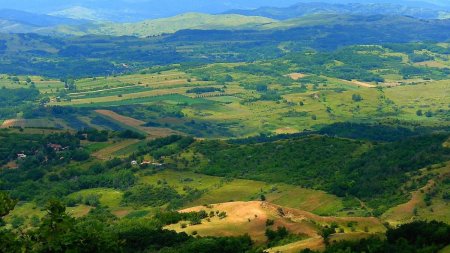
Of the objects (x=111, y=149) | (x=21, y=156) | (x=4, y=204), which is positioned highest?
(x=4, y=204)

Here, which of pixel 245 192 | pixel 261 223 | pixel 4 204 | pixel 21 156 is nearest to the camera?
pixel 4 204

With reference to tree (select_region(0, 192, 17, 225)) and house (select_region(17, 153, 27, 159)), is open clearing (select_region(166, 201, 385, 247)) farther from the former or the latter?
house (select_region(17, 153, 27, 159))

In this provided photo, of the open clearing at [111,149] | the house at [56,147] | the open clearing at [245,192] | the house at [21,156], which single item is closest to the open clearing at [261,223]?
the open clearing at [245,192]

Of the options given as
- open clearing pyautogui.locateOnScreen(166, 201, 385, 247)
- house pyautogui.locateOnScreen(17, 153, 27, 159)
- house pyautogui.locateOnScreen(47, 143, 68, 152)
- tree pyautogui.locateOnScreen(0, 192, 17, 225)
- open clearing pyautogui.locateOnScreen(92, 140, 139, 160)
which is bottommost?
open clearing pyautogui.locateOnScreen(92, 140, 139, 160)

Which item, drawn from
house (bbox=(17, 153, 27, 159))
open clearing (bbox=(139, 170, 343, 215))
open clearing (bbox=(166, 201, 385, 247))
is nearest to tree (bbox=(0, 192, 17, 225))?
open clearing (bbox=(166, 201, 385, 247))

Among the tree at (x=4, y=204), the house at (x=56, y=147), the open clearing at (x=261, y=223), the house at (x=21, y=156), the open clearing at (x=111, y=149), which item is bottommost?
the open clearing at (x=111, y=149)

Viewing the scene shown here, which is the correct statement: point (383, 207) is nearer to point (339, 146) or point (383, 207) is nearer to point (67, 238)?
point (339, 146)

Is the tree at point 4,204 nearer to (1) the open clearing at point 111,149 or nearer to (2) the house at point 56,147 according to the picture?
(1) the open clearing at point 111,149

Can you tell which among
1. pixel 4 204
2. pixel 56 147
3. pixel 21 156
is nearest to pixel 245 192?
pixel 56 147

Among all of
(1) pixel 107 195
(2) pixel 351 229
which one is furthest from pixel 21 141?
(2) pixel 351 229

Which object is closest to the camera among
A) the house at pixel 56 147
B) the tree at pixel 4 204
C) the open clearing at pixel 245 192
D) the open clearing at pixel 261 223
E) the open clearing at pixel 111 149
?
the tree at pixel 4 204

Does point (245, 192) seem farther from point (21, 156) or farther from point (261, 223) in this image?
point (21, 156)
